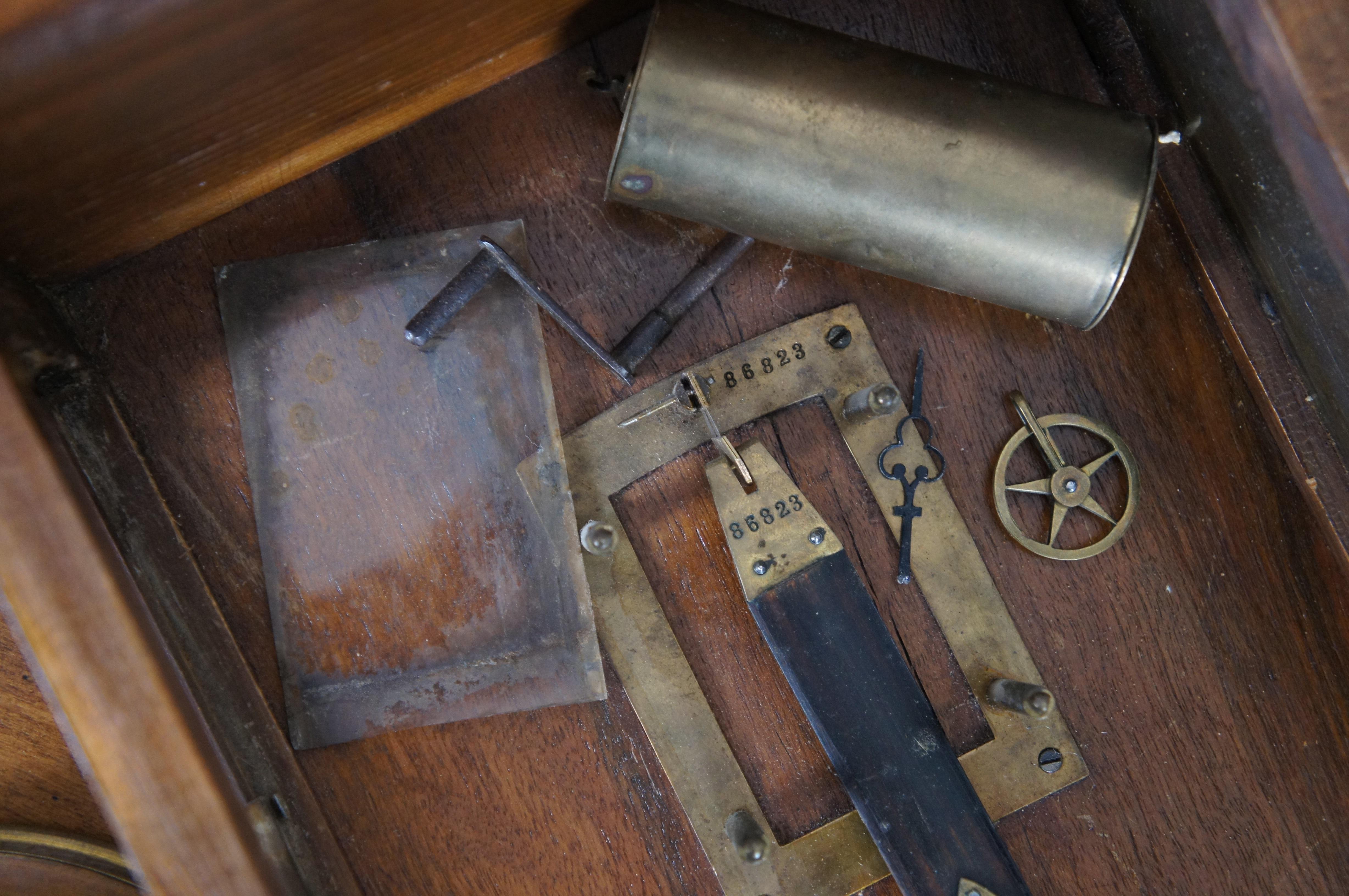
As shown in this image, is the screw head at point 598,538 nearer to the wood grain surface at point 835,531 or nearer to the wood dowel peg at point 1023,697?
the wood grain surface at point 835,531

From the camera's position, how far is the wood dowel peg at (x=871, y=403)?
3.78ft

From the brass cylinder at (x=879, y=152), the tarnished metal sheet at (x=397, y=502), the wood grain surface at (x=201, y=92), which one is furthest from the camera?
the tarnished metal sheet at (x=397, y=502)

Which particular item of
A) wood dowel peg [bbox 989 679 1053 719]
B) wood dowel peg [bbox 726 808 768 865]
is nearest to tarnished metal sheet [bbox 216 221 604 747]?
wood dowel peg [bbox 726 808 768 865]

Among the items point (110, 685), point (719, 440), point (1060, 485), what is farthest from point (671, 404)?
point (110, 685)

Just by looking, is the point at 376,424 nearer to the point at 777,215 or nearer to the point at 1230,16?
the point at 777,215

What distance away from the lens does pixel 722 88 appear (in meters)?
1.04

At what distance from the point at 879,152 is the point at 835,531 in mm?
493

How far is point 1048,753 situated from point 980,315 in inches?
23.8

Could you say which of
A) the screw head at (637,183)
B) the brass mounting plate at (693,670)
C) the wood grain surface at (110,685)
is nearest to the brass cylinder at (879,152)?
the screw head at (637,183)

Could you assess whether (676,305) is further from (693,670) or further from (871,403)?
(693,670)

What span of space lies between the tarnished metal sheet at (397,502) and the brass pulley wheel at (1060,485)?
0.59 meters

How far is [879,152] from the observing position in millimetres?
1060

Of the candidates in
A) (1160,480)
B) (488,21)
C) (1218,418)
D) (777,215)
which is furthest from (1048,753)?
(488,21)

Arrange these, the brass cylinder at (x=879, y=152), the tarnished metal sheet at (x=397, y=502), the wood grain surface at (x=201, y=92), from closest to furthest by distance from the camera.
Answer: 1. the wood grain surface at (x=201, y=92)
2. the brass cylinder at (x=879, y=152)
3. the tarnished metal sheet at (x=397, y=502)
